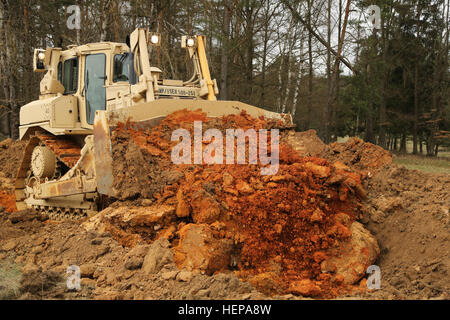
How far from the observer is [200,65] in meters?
7.79

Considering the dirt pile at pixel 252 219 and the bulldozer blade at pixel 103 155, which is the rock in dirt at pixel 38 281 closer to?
the dirt pile at pixel 252 219

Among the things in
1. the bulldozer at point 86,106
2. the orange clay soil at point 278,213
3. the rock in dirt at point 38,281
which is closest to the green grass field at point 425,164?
the bulldozer at point 86,106

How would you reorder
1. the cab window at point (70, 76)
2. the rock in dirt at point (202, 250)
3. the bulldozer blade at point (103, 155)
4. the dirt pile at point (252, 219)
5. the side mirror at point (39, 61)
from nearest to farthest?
the rock in dirt at point (202, 250) < the dirt pile at point (252, 219) < the bulldozer blade at point (103, 155) < the cab window at point (70, 76) < the side mirror at point (39, 61)

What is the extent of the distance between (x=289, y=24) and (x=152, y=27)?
9.79 m

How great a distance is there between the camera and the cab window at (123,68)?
23.4 ft

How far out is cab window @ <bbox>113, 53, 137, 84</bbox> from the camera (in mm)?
7127

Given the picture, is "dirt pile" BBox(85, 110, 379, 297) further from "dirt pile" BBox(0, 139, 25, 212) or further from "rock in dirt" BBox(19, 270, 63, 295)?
"dirt pile" BBox(0, 139, 25, 212)

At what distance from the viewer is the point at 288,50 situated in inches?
787

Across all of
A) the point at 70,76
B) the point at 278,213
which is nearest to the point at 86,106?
the point at 70,76

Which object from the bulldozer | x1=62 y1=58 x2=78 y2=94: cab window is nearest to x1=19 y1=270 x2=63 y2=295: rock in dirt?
the bulldozer

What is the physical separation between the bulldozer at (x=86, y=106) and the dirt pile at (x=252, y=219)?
1143mm

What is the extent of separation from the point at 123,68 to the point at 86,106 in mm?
1036

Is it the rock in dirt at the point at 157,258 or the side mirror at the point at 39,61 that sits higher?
the side mirror at the point at 39,61

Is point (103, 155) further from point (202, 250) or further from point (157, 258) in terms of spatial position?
point (202, 250)
